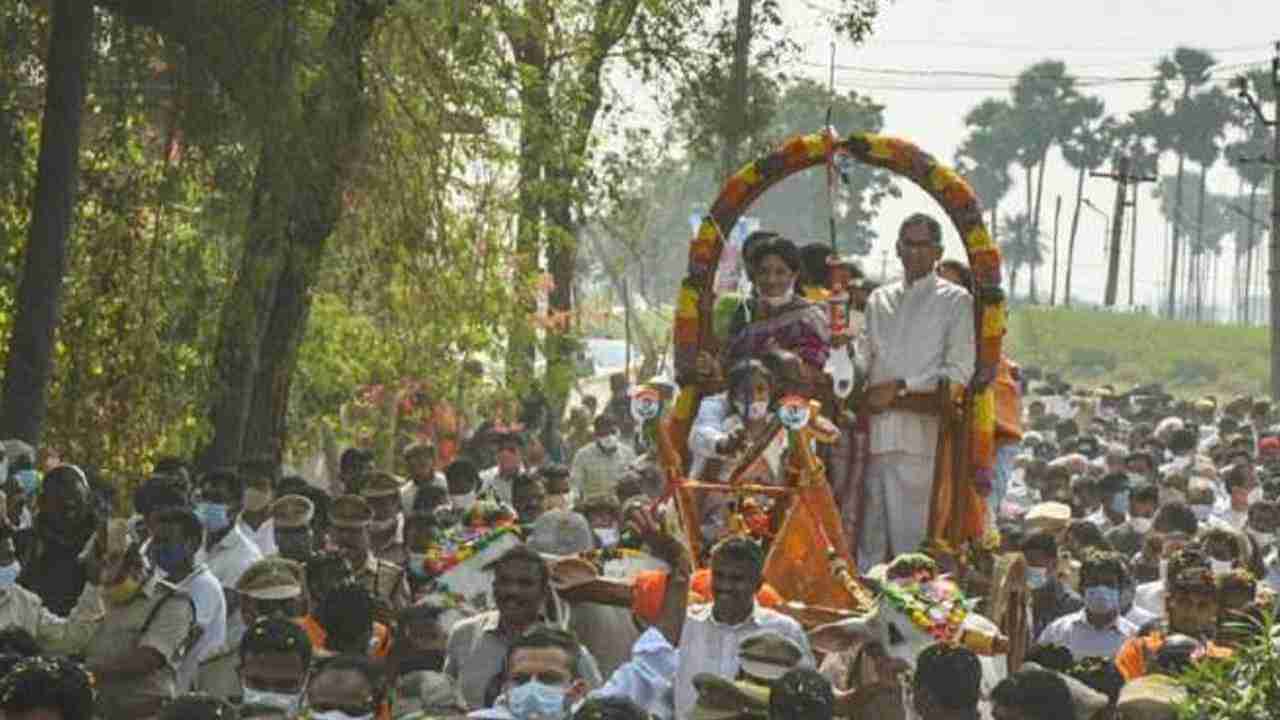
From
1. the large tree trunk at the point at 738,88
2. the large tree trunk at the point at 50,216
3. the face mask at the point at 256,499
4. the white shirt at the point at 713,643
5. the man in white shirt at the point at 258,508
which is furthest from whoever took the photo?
the large tree trunk at the point at 738,88

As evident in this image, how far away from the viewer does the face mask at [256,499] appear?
16.4 meters

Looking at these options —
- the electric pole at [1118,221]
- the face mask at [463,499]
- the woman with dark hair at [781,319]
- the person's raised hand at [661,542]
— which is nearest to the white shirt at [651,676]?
the person's raised hand at [661,542]

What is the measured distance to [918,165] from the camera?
1555cm

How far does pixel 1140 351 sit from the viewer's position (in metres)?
97.0

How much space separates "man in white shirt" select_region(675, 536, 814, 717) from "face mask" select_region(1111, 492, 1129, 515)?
1115 cm

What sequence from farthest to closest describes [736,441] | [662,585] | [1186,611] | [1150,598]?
[1150,598] → [736,441] → [1186,611] → [662,585]

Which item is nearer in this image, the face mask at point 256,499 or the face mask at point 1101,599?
the face mask at point 1101,599

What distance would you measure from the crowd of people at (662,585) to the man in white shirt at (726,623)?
0.04 feet

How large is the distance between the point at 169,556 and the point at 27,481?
4041mm

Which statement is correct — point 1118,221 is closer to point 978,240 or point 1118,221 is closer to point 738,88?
point 738,88

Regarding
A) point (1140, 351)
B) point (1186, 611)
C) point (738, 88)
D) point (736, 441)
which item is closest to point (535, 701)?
point (1186, 611)

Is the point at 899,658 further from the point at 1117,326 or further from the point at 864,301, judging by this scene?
the point at 1117,326

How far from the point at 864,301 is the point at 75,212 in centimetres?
684

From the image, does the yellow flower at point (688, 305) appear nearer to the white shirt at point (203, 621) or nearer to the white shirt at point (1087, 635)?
the white shirt at point (1087, 635)
